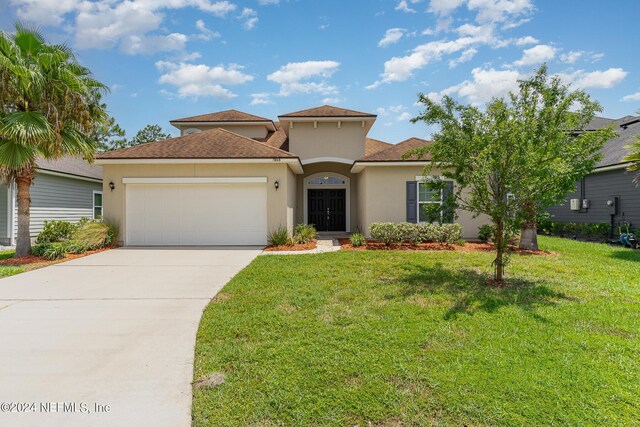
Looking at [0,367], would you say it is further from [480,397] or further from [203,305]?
[480,397]

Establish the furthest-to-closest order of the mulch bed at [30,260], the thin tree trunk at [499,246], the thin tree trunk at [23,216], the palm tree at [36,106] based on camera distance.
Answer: the thin tree trunk at [23,216] → the mulch bed at [30,260] → the palm tree at [36,106] → the thin tree trunk at [499,246]

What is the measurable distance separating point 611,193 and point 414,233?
9.37 metres

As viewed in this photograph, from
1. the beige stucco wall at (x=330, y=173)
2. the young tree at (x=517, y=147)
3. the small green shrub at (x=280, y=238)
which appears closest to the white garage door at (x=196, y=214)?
the small green shrub at (x=280, y=238)

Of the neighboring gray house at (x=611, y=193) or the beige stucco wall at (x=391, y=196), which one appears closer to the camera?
the beige stucco wall at (x=391, y=196)

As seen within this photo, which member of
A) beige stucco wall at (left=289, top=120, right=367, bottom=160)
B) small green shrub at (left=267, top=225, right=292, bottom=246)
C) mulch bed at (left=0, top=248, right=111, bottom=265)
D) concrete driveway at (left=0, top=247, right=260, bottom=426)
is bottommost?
concrete driveway at (left=0, top=247, right=260, bottom=426)

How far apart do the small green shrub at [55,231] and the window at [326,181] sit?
10445 mm

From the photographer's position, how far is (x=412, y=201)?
1255 centimetres

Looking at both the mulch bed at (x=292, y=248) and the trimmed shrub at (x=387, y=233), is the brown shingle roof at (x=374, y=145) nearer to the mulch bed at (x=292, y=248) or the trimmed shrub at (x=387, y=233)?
the trimmed shrub at (x=387, y=233)

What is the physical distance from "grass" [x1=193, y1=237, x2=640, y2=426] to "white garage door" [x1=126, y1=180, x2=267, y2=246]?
5.74 metres

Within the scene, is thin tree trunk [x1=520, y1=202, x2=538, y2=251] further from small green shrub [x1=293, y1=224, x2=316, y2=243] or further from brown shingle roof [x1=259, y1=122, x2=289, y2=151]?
brown shingle roof [x1=259, y1=122, x2=289, y2=151]

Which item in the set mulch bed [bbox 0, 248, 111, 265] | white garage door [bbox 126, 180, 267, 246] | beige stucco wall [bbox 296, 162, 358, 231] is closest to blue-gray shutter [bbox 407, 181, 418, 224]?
beige stucco wall [bbox 296, 162, 358, 231]

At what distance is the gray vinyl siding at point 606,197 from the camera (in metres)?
12.8

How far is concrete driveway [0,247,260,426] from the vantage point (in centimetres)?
273

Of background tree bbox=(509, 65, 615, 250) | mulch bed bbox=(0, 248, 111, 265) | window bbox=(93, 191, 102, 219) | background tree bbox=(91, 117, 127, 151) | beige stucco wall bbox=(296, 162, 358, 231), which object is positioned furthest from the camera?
background tree bbox=(91, 117, 127, 151)
